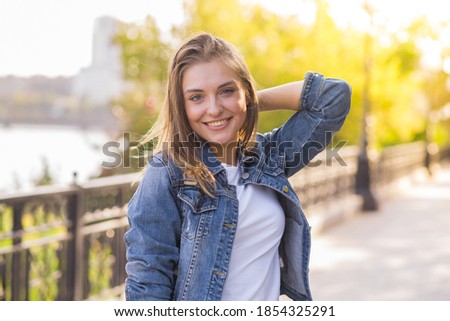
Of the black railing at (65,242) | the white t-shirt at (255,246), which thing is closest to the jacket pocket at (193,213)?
the white t-shirt at (255,246)

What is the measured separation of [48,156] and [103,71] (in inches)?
792

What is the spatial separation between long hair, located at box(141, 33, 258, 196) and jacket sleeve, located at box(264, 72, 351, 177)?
0.34 metres

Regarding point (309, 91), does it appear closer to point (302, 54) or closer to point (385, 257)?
point (385, 257)

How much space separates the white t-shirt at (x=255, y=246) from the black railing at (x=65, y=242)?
2713 millimetres

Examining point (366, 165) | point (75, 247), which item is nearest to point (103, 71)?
point (366, 165)

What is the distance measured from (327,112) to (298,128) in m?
0.12

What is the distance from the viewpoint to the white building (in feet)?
93.5

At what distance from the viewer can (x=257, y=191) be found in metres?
2.30

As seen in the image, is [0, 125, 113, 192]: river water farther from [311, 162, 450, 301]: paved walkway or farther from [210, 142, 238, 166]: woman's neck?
[210, 142, 238, 166]: woman's neck

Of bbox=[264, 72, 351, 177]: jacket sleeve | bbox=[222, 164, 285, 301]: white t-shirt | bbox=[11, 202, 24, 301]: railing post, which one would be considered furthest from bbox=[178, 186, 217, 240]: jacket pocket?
bbox=[11, 202, 24, 301]: railing post

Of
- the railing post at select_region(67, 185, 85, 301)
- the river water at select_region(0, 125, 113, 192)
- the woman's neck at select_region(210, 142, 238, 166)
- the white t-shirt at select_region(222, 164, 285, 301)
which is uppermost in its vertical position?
the woman's neck at select_region(210, 142, 238, 166)

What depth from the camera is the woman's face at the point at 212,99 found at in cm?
220
